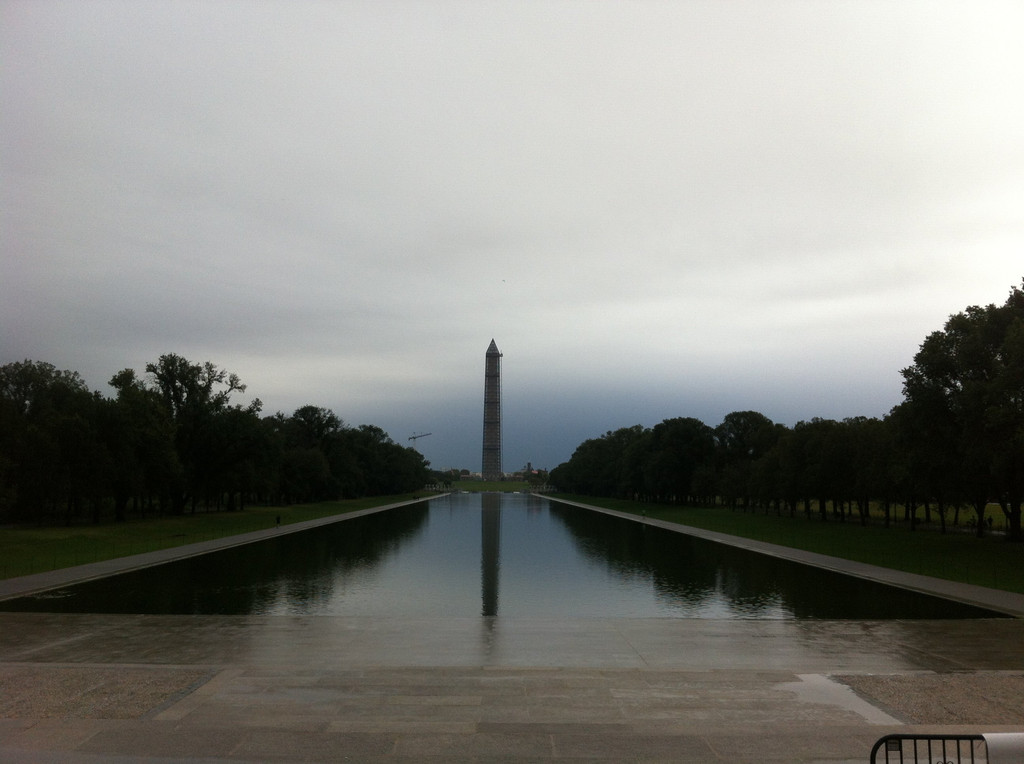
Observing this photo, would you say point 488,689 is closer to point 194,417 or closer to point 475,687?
point 475,687

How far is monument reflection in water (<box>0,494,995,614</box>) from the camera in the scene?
18.7 m

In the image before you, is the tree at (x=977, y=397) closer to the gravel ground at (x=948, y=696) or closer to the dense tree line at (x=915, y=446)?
the dense tree line at (x=915, y=446)

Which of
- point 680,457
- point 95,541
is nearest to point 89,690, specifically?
point 95,541

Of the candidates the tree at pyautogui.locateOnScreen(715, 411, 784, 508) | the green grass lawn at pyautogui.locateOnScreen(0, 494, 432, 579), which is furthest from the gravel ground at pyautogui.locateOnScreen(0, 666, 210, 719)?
the tree at pyautogui.locateOnScreen(715, 411, 784, 508)

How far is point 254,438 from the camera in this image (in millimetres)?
65438

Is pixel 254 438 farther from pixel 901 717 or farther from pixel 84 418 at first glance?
pixel 901 717

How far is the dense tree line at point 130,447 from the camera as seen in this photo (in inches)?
1954

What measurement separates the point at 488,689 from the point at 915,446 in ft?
107

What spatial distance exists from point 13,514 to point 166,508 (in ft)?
64.4

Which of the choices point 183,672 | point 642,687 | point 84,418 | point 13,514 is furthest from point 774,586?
point 13,514

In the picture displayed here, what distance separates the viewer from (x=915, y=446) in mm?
36031

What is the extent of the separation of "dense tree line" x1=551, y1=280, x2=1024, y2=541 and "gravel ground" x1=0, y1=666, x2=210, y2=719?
2717 cm

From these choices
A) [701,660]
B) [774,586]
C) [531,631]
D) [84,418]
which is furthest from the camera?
[84,418]

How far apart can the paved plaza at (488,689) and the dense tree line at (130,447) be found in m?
31.2
